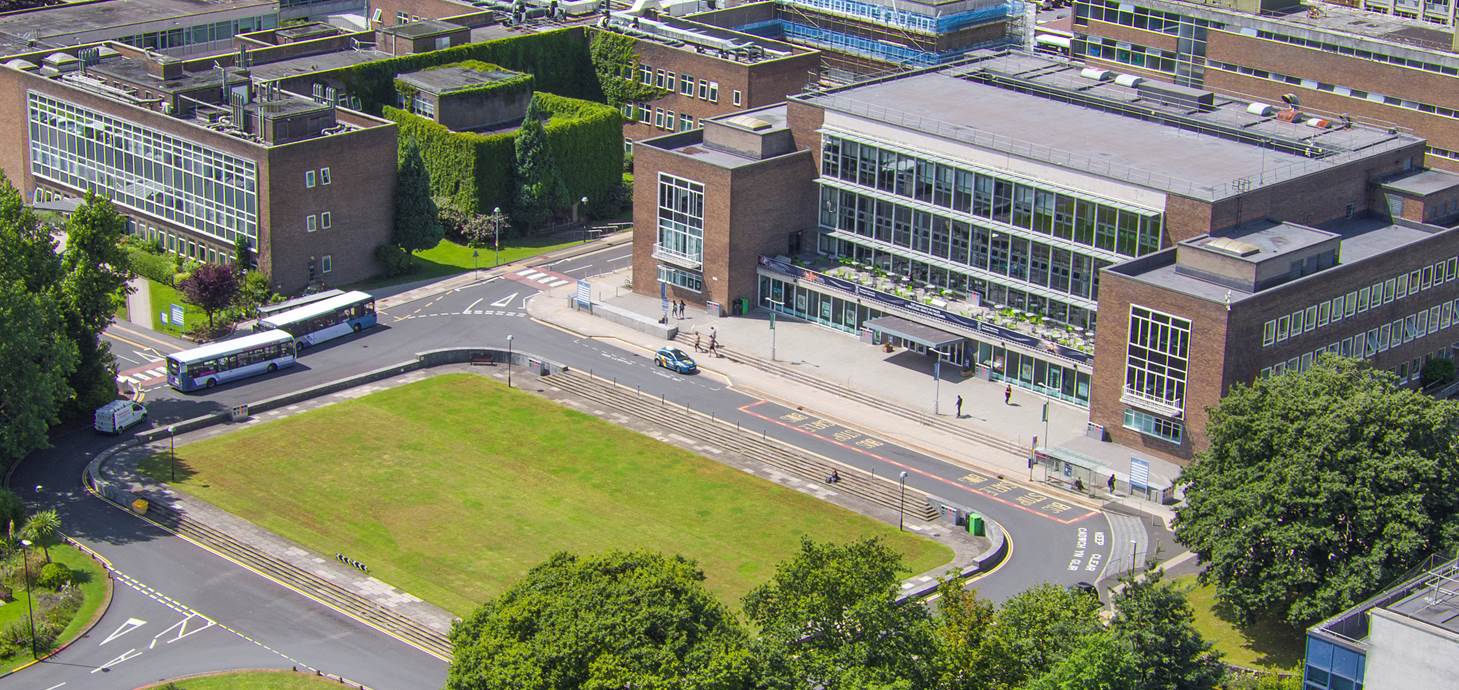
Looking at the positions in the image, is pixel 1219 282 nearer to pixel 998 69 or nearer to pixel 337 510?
pixel 998 69

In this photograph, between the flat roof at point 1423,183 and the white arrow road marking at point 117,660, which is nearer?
the white arrow road marking at point 117,660

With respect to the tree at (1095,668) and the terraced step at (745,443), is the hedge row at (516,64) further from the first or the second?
the tree at (1095,668)

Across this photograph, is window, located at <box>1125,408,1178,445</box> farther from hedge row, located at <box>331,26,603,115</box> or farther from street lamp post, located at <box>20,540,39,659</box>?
hedge row, located at <box>331,26,603,115</box>

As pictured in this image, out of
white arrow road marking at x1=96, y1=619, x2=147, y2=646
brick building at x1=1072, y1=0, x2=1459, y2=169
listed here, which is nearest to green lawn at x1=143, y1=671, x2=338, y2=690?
white arrow road marking at x1=96, y1=619, x2=147, y2=646

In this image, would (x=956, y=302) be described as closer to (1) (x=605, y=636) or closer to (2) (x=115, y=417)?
(2) (x=115, y=417)

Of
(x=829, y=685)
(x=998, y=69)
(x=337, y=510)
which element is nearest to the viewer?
(x=829, y=685)

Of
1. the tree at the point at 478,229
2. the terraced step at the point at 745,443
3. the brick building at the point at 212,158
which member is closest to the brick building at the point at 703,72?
the tree at the point at 478,229

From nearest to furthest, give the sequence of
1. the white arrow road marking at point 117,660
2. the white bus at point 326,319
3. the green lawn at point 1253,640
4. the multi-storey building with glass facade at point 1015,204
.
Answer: the white arrow road marking at point 117,660, the green lawn at point 1253,640, the multi-storey building with glass facade at point 1015,204, the white bus at point 326,319

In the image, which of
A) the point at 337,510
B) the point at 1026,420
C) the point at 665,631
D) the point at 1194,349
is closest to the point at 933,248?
the point at 1026,420
